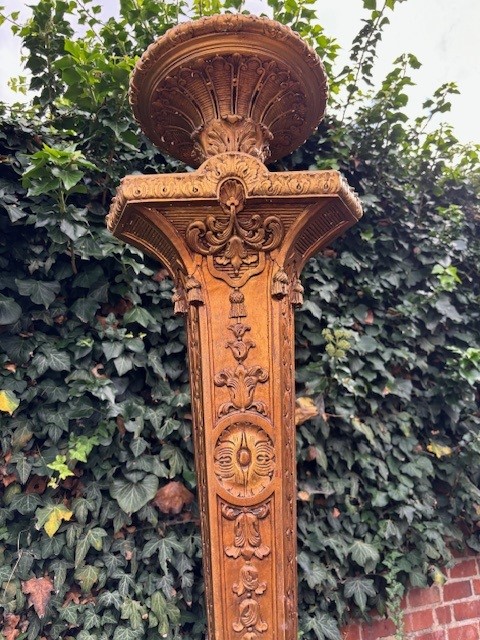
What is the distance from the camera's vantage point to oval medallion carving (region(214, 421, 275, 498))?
98 cm

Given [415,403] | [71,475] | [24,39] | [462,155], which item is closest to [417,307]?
[415,403]

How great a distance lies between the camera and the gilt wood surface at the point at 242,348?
96 cm

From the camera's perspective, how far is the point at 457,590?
2100mm

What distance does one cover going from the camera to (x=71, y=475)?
5.18ft

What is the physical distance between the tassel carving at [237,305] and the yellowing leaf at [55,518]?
1.02 metres

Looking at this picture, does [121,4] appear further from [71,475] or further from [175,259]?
[71,475]

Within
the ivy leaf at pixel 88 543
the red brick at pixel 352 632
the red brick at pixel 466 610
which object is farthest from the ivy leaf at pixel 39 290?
the red brick at pixel 466 610

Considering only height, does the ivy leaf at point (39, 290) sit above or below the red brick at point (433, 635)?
above

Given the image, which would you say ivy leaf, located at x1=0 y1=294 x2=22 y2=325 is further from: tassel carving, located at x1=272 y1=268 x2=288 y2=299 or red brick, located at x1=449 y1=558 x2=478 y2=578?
red brick, located at x1=449 y1=558 x2=478 y2=578

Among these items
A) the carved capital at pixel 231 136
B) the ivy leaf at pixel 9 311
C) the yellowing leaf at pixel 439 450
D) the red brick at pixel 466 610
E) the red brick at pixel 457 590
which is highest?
the carved capital at pixel 231 136

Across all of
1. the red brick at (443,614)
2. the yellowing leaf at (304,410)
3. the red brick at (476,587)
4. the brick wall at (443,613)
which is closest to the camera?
the yellowing leaf at (304,410)

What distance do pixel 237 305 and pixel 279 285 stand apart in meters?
0.10

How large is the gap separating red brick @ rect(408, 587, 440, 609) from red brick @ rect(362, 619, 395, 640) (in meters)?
0.13

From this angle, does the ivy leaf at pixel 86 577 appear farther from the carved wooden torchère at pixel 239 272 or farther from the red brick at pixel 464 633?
the red brick at pixel 464 633
